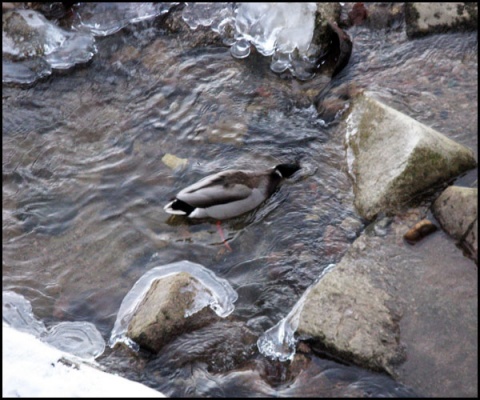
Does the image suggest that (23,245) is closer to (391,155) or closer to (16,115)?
(16,115)

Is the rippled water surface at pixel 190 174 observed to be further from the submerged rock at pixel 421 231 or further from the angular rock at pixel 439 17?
the submerged rock at pixel 421 231

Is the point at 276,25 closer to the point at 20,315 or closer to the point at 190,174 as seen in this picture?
the point at 190,174

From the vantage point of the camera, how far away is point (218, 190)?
18.0ft

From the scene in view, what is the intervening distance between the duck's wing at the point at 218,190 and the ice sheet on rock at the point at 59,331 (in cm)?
137

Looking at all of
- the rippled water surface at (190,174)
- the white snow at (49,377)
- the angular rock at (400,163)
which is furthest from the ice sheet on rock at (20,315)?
the angular rock at (400,163)

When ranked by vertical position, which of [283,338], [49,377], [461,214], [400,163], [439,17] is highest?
[439,17]

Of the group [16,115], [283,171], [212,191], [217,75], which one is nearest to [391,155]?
[283,171]

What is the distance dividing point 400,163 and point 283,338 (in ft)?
5.34

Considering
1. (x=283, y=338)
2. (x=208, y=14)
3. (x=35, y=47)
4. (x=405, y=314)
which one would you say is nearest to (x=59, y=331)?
(x=283, y=338)

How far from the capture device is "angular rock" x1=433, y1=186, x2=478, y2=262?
4.22 metres

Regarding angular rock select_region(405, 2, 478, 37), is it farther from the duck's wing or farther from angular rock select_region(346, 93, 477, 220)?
the duck's wing

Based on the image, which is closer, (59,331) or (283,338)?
(283,338)

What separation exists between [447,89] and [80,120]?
367 centimetres

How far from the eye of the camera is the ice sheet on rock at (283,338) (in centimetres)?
406
